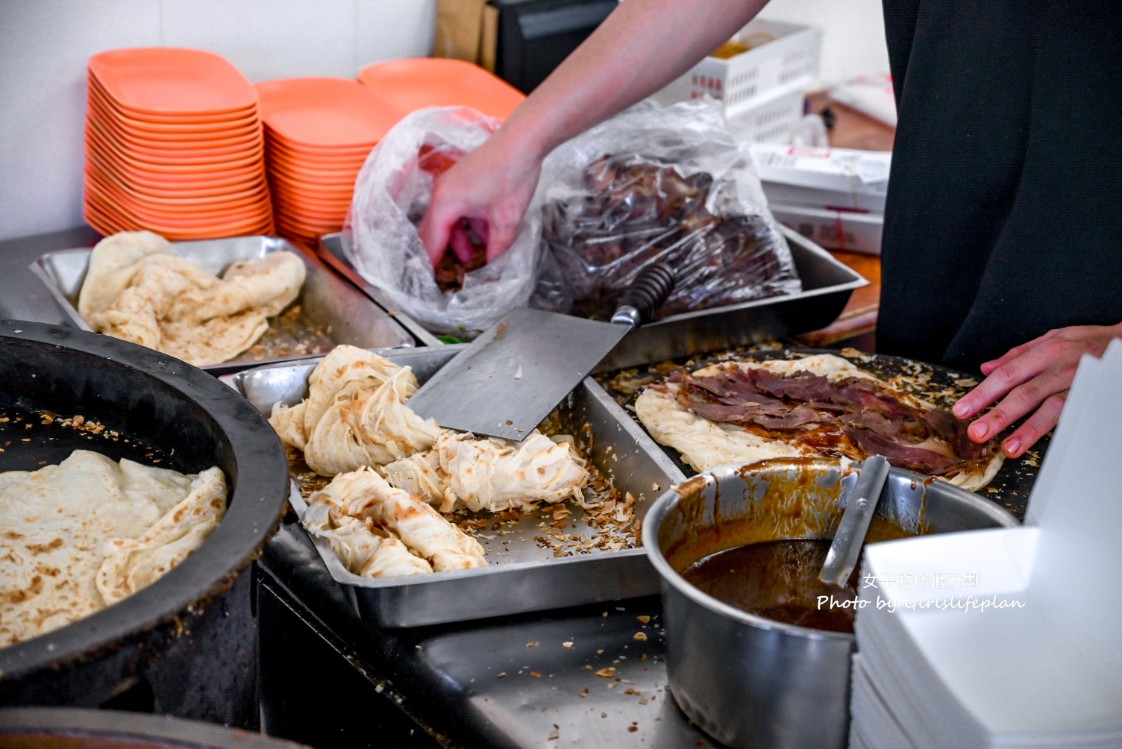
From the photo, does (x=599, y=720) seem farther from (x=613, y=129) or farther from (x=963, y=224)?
(x=613, y=129)

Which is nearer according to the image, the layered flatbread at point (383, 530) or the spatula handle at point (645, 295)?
the layered flatbread at point (383, 530)

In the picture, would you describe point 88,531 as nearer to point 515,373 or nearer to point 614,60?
point 515,373

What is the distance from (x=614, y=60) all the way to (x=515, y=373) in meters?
0.77

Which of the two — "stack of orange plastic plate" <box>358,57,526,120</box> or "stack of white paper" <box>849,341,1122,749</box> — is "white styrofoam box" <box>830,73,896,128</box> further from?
"stack of white paper" <box>849,341,1122,749</box>

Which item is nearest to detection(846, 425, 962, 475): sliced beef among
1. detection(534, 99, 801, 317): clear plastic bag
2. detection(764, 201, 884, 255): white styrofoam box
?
detection(534, 99, 801, 317): clear plastic bag

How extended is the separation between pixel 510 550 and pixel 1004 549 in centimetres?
76

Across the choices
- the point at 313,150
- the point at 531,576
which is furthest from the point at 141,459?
the point at 313,150

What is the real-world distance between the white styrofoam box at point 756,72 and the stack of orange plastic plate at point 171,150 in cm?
140

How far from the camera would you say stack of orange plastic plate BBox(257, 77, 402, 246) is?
8.50ft

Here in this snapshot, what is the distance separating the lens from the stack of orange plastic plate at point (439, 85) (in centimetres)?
296

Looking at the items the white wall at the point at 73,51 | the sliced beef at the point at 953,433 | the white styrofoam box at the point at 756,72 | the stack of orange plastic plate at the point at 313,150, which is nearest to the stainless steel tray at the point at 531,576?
the sliced beef at the point at 953,433

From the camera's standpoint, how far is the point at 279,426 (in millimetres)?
1833

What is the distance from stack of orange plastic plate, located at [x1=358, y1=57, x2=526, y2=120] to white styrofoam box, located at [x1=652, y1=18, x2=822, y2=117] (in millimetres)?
611

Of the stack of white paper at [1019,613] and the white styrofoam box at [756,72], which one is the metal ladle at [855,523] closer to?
the stack of white paper at [1019,613]
